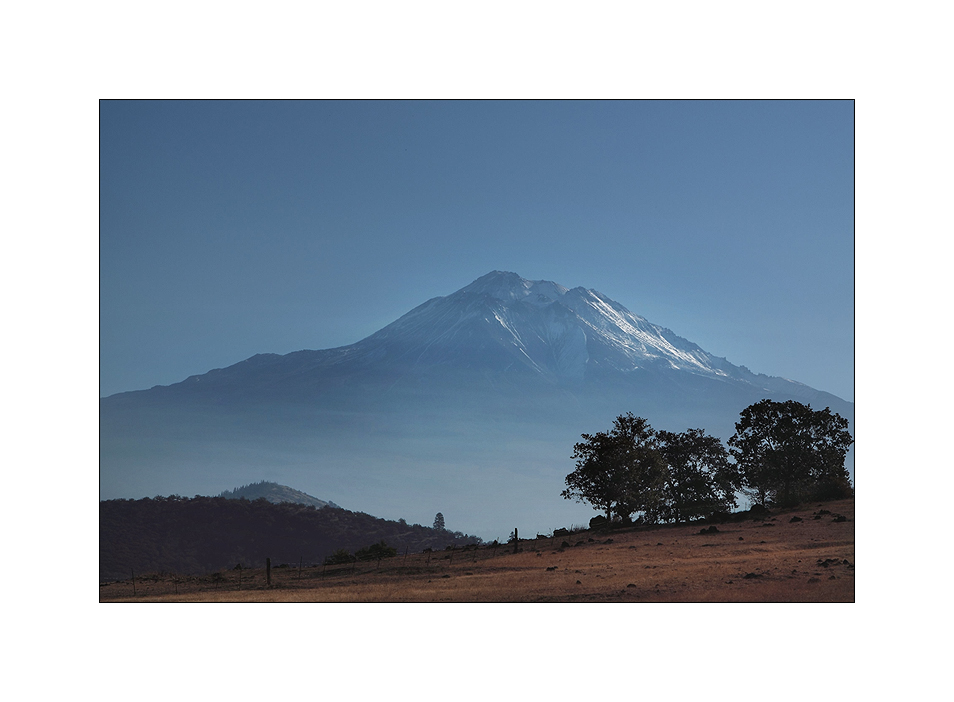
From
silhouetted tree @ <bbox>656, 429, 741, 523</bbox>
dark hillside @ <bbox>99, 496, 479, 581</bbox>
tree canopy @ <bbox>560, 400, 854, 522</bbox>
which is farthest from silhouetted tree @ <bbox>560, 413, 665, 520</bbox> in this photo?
dark hillside @ <bbox>99, 496, 479, 581</bbox>

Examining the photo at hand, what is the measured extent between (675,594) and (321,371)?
143196 millimetres

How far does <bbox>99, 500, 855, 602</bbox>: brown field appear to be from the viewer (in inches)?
757

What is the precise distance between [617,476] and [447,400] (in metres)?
117

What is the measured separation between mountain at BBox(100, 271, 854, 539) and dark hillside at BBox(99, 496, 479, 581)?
46.6m

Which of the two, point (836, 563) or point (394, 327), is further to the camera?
point (394, 327)

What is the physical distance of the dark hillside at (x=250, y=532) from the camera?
64000mm

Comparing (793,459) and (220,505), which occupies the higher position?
(793,459)

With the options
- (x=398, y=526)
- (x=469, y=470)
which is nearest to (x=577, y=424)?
(x=469, y=470)

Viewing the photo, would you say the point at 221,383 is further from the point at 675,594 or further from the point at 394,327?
the point at 675,594

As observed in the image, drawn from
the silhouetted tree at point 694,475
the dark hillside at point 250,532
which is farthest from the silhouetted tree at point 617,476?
the dark hillside at point 250,532

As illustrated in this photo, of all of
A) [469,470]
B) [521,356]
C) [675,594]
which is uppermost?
[521,356]

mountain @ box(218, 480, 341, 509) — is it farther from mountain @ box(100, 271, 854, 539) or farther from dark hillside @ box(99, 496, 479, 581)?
dark hillside @ box(99, 496, 479, 581)

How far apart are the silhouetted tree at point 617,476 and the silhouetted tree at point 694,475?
1242 mm

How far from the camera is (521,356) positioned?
180 meters
